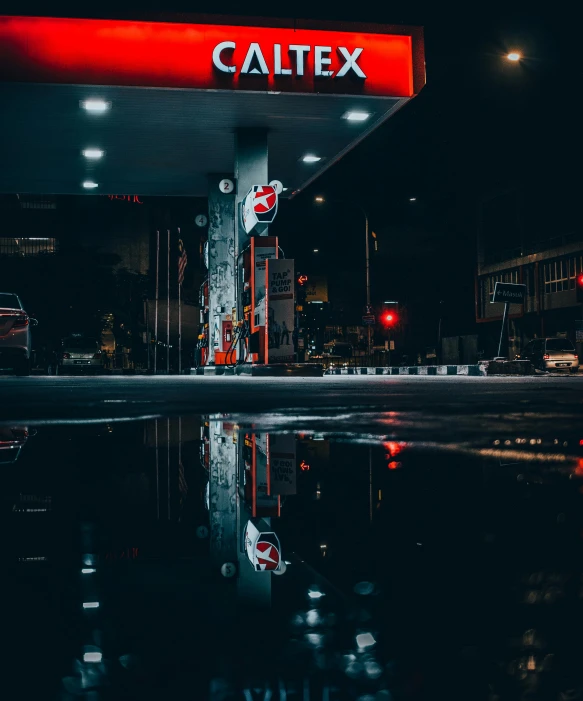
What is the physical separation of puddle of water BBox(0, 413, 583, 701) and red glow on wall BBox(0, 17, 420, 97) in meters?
16.2

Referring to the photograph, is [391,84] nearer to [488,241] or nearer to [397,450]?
[397,450]

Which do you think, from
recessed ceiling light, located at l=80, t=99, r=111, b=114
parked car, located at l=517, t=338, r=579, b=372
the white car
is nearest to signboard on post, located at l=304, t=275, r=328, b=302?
parked car, located at l=517, t=338, r=579, b=372

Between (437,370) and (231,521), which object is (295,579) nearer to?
(231,521)

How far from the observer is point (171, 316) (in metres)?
58.9

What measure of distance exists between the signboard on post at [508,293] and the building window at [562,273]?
865 inches

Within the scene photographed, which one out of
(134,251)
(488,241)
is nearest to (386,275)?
(488,241)

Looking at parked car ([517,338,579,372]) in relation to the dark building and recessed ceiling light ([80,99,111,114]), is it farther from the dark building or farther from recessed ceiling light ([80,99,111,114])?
recessed ceiling light ([80,99,111,114])

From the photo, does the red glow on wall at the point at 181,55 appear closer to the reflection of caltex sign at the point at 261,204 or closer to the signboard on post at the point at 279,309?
the reflection of caltex sign at the point at 261,204

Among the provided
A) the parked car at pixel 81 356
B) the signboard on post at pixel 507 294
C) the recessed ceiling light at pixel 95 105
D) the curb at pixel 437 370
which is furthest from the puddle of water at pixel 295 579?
the parked car at pixel 81 356

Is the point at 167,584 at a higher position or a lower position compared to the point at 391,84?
lower

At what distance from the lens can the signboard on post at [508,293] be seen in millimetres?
29891

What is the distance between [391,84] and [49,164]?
11.9 m

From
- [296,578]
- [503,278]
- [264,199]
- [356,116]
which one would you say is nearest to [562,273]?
[503,278]

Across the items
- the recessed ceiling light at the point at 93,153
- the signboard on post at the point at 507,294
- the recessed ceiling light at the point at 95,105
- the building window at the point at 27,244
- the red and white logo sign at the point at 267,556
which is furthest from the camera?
the building window at the point at 27,244
